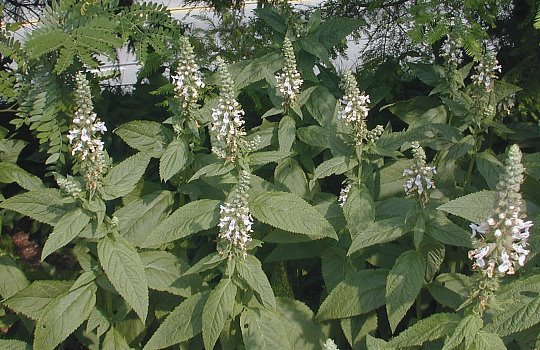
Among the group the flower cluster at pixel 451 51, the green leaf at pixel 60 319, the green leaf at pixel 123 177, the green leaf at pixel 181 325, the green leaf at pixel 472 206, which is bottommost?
the green leaf at pixel 181 325

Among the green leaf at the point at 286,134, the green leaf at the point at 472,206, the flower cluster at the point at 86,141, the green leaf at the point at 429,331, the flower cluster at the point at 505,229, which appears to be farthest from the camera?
the green leaf at the point at 286,134

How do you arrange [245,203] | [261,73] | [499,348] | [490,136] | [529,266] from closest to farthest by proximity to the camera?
1. [499,348]
2. [245,203]
3. [529,266]
4. [261,73]
5. [490,136]

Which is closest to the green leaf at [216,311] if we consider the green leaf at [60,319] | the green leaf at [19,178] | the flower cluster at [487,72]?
the green leaf at [60,319]

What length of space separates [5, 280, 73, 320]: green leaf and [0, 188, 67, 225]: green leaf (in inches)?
15.6

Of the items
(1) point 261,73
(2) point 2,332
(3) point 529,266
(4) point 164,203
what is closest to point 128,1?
(1) point 261,73

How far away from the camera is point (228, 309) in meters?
3.02

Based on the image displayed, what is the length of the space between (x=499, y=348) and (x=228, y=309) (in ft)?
4.07

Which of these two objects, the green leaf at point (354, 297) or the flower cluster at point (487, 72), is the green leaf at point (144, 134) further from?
the flower cluster at point (487, 72)

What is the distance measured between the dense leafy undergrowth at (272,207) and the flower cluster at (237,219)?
0.01 metres

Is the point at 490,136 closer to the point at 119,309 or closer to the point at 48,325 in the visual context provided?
the point at 119,309

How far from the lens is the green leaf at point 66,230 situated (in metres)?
2.97

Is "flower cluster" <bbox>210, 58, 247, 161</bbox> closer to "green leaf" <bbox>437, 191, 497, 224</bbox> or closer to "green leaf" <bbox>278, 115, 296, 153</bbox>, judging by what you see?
"green leaf" <bbox>278, 115, 296, 153</bbox>

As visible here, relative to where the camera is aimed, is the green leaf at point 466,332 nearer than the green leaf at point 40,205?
Yes

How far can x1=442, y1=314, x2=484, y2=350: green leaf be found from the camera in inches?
97.6
